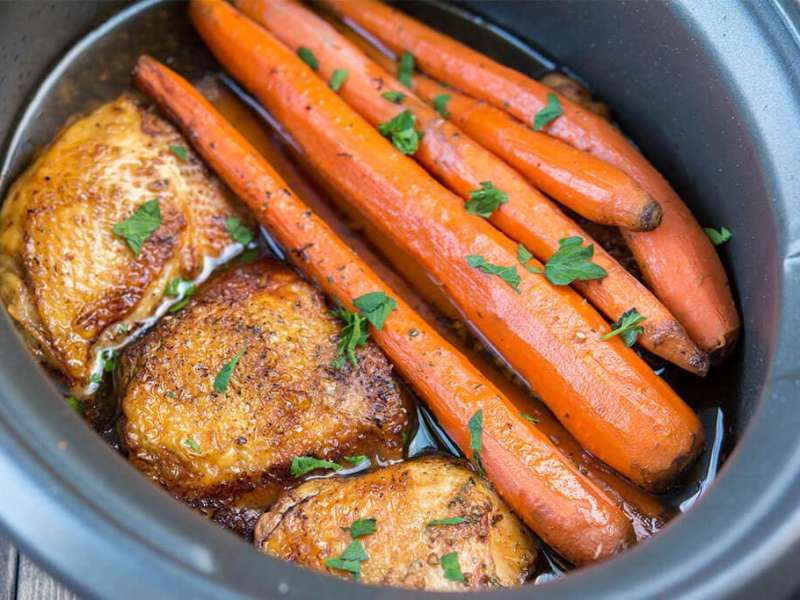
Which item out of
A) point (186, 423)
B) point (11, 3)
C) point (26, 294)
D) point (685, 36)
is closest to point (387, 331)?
point (186, 423)

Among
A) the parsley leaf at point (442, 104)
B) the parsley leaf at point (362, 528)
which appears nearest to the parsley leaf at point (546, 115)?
the parsley leaf at point (442, 104)

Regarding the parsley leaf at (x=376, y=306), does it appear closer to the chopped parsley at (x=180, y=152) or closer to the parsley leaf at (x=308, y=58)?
the chopped parsley at (x=180, y=152)

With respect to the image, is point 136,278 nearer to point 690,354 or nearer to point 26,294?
point 26,294

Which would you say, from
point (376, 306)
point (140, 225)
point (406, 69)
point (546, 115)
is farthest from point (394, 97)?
point (140, 225)

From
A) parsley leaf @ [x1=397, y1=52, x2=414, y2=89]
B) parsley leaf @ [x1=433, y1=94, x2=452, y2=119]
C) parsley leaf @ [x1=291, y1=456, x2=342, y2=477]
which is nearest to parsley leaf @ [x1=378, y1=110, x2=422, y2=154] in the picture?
parsley leaf @ [x1=433, y1=94, x2=452, y2=119]

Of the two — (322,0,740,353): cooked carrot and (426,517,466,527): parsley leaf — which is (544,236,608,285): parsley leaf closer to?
(322,0,740,353): cooked carrot

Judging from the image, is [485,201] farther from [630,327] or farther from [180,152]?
[180,152]
